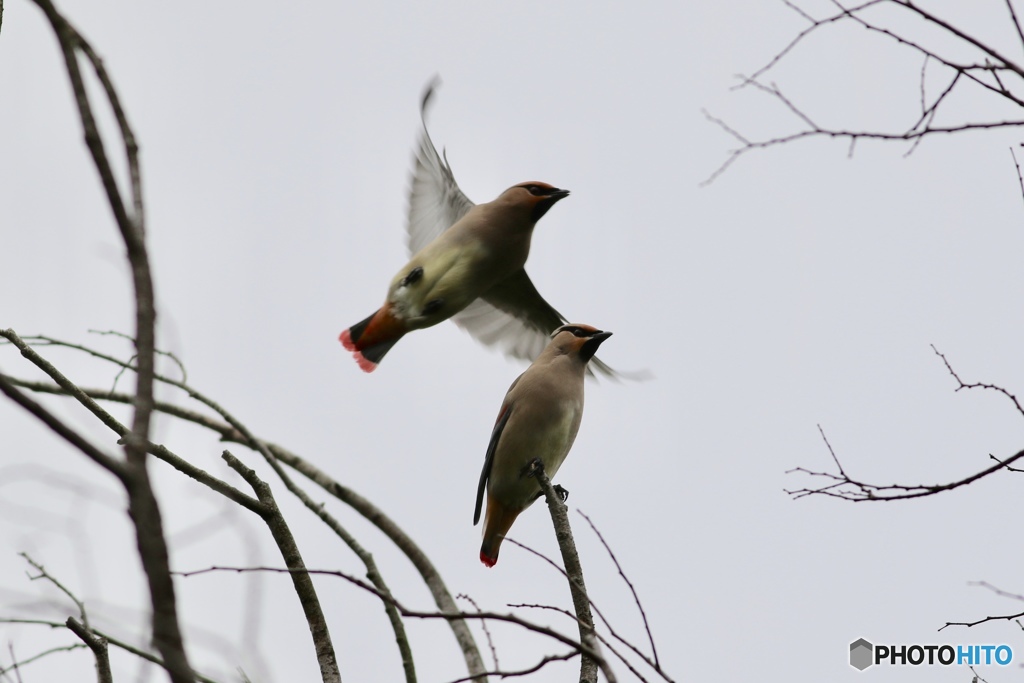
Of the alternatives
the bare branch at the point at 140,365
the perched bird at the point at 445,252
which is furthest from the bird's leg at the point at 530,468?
the bare branch at the point at 140,365

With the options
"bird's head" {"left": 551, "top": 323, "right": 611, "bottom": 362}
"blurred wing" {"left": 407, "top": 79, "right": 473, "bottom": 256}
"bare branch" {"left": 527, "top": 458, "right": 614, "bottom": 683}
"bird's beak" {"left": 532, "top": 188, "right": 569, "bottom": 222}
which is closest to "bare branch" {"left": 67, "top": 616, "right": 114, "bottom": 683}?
"bare branch" {"left": 527, "top": 458, "right": 614, "bottom": 683}

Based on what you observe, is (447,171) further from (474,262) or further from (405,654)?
(405,654)

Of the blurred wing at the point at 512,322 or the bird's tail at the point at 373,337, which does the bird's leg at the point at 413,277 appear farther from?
the blurred wing at the point at 512,322

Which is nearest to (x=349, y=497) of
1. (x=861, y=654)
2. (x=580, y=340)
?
(x=580, y=340)

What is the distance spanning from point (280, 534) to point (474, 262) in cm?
326

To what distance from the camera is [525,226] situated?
20.4 feet

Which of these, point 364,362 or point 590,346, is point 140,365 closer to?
point 590,346

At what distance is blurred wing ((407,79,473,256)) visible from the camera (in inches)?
265

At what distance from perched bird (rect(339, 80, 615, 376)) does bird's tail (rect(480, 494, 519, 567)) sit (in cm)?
127

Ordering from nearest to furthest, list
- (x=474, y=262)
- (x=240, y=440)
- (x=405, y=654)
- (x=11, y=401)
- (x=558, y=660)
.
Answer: (x=11, y=401) < (x=558, y=660) < (x=405, y=654) < (x=240, y=440) < (x=474, y=262)

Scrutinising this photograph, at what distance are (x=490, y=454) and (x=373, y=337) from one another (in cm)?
126

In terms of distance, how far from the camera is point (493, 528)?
5.12 meters

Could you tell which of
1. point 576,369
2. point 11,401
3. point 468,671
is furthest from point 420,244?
point 11,401

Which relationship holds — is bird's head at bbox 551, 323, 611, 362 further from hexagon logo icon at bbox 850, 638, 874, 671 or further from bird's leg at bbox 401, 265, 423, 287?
hexagon logo icon at bbox 850, 638, 874, 671
